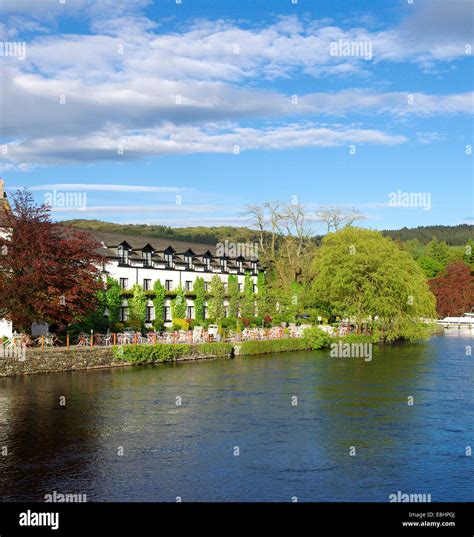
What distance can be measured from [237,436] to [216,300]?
42.7 metres

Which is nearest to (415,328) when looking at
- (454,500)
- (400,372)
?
(400,372)

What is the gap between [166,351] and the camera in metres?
45.9

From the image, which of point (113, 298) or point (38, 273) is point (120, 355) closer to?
point (38, 273)

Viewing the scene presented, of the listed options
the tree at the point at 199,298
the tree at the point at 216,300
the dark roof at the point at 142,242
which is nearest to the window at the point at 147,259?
→ the dark roof at the point at 142,242

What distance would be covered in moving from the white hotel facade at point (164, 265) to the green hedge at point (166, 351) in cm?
1012

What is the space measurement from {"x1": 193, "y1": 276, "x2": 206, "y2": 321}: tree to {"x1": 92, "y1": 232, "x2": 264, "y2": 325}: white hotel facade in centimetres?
46

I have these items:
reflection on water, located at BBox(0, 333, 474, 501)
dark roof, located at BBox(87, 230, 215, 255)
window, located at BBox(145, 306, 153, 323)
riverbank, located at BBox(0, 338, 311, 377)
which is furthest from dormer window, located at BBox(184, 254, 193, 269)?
reflection on water, located at BBox(0, 333, 474, 501)

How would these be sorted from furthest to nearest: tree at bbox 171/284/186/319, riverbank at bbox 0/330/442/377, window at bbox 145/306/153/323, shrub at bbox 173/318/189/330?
tree at bbox 171/284/186/319
shrub at bbox 173/318/189/330
window at bbox 145/306/153/323
riverbank at bbox 0/330/442/377

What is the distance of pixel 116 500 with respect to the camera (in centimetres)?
1638

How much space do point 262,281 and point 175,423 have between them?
53.5 meters

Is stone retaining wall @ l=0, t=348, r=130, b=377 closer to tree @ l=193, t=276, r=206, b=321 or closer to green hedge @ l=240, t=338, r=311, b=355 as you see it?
green hedge @ l=240, t=338, r=311, b=355

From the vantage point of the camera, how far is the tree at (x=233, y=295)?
65000mm

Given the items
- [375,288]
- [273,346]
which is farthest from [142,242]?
[375,288]

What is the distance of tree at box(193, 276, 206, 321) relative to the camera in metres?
65.6
